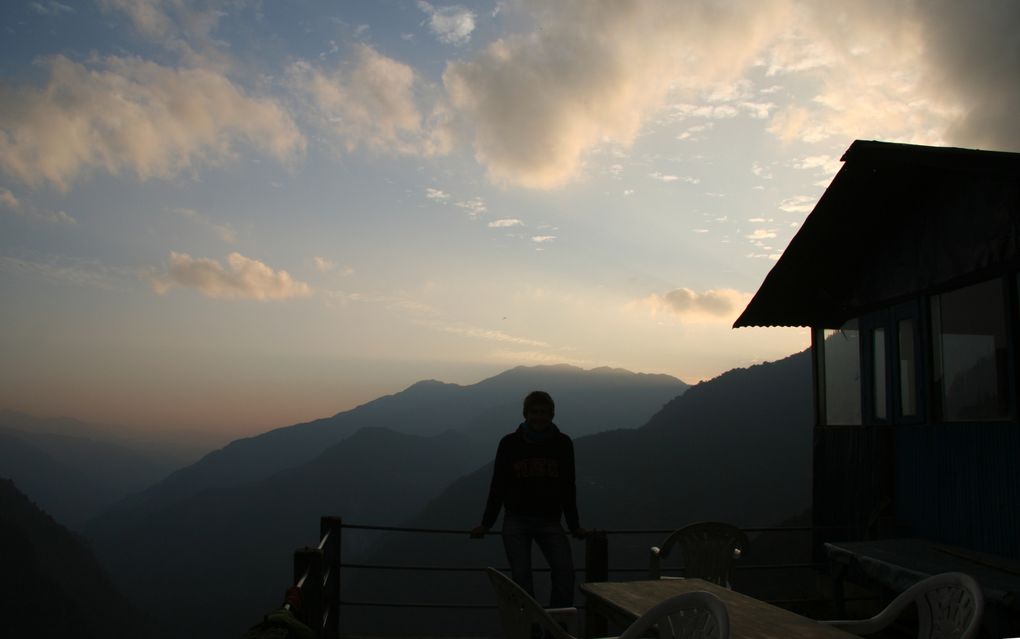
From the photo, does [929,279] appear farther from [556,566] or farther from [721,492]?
[721,492]

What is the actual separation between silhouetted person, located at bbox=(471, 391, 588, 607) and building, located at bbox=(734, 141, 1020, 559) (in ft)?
13.3

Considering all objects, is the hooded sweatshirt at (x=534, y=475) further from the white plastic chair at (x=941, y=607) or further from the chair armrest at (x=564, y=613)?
the white plastic chair at (x=941, y=607)

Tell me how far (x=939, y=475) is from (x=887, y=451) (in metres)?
0.86

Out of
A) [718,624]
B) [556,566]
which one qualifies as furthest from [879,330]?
[718,624]

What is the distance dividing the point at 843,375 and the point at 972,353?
7.64ft

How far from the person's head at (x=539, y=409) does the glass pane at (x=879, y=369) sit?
4890 millimetres

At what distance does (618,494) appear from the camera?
365ft

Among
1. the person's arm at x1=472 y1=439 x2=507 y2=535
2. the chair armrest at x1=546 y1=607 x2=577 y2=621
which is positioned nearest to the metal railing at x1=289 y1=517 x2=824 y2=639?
the person's arm at x1=472 y1=439 x2=507 y2=535

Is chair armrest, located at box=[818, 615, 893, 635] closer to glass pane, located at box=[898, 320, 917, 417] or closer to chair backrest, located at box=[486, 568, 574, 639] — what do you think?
chair backrest, located at box=[486, 568, 574, 639]

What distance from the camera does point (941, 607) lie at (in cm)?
352

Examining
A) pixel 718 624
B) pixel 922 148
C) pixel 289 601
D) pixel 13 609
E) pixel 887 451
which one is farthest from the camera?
pixel 13 609

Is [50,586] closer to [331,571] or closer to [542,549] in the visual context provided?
[331,571]

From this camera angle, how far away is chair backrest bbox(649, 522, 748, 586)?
5590 mm

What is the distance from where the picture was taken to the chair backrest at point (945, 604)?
10.7 feet
